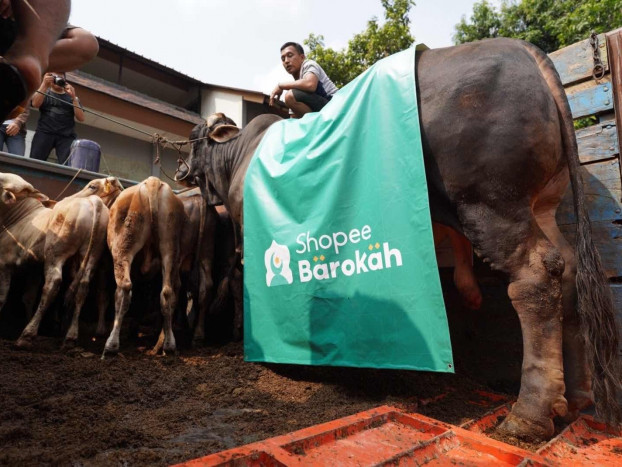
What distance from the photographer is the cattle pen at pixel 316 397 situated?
1.97 metres

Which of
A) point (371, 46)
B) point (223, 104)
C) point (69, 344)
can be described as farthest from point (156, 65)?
point (69, 344)

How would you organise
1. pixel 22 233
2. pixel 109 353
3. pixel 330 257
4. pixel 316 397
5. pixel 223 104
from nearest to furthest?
pixel 316 397, pixel 330 257, pixel 109 353, pixel 22 233, pixel 223 104

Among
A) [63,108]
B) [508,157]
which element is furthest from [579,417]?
[63,108]

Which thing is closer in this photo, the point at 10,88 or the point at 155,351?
the point at 10,88

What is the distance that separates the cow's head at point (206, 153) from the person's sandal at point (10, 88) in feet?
13.8

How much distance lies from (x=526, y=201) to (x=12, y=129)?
24.0 ft

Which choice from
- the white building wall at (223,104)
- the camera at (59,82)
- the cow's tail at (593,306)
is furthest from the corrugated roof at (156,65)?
the cow's tail at (593,306)

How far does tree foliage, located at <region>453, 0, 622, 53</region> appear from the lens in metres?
11.9

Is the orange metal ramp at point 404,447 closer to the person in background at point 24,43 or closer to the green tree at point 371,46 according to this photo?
the person in background at point 24,43

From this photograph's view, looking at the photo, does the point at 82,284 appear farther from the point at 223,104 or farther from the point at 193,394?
the point at 223,104

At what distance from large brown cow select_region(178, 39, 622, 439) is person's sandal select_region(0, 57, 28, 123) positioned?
7.65ft

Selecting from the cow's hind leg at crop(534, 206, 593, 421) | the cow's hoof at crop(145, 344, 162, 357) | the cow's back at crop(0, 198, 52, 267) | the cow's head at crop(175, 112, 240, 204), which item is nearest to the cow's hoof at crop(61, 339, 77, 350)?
the cow's hoof at crop(145, 344, 162, 357)

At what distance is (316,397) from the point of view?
305 cm

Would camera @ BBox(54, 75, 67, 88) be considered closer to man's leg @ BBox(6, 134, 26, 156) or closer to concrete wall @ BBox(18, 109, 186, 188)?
man's leg @ BBox(6, 134, 26, 156)
